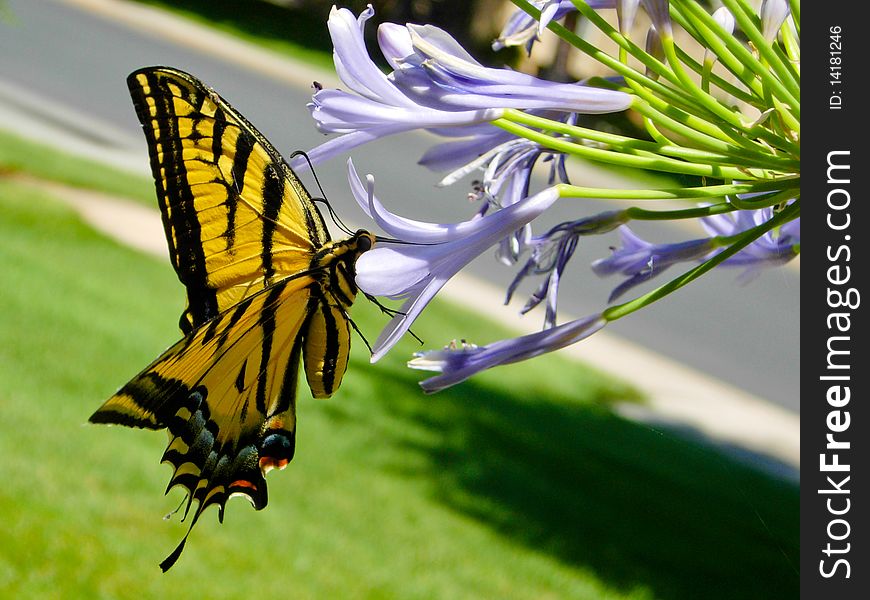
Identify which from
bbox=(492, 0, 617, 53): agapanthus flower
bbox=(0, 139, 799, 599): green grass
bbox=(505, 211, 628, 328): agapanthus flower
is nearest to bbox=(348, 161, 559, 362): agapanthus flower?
bbox=(505, 211, 628, 328): agapanthus flower

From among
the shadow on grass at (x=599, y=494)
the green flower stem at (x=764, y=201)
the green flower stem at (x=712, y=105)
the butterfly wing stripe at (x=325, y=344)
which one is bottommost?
the shadow on grass at (x=599, y=494)

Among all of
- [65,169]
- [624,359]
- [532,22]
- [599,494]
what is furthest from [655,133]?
[65,169]

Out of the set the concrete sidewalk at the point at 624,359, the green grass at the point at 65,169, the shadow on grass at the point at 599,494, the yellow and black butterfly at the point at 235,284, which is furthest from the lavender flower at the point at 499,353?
the green grass at the point at 65,169

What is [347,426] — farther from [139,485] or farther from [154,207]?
[154,207]

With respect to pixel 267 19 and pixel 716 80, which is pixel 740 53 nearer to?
pixel 716 80

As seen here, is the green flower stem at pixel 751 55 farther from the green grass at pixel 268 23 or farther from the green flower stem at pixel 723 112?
the green grass at pixel 268 23

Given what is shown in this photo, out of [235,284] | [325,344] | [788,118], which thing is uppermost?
[788,118]
